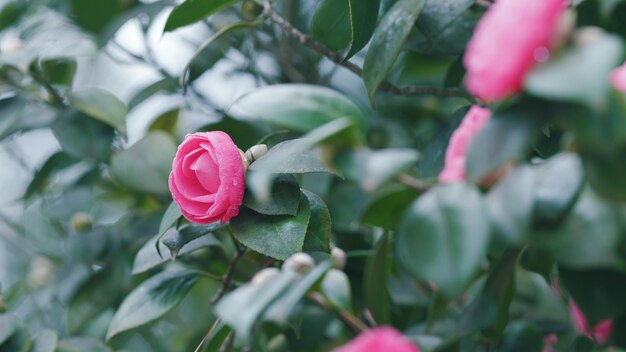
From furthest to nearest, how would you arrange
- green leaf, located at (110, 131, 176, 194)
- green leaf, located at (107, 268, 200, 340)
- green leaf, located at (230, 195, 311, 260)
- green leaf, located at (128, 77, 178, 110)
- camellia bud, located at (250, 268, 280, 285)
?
green leaf, located at (128, 77, 178, 110) → green leaf, located at (110, 131, 176, 194) → green leaf, located at (107, 268, 200, 340) → green leaf, located at (230, 195, 311, 260) → camellia bud, located at (250, 268, 280, 285)

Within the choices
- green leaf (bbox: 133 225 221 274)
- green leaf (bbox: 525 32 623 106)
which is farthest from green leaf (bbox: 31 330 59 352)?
green leaf (bbox: 525 32 623 106)

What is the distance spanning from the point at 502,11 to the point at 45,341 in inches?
26.7

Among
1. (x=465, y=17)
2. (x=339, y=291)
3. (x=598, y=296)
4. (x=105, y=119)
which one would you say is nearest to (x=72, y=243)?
(x=105, y=119)

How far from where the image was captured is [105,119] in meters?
1.21

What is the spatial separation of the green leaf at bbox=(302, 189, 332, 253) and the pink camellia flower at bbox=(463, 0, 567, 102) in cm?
33

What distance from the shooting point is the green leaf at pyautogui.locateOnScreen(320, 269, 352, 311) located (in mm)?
587

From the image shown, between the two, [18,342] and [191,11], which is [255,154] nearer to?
[191,11]

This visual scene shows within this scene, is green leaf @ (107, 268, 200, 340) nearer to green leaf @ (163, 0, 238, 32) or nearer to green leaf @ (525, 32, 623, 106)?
green leaf @ (163, 0, 238, 32)

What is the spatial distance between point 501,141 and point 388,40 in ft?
1.04

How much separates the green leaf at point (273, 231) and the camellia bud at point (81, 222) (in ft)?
2.03

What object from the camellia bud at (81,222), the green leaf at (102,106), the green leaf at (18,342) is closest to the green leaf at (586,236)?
the green leaf at (18,342)

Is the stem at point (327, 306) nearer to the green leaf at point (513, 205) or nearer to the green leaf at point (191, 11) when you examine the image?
the green leaf at point (513, 205)

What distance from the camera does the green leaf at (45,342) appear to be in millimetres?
925

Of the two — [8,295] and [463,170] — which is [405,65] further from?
[8,295]
